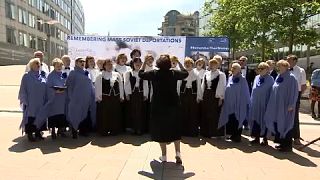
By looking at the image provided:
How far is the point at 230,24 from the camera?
36.8 metres

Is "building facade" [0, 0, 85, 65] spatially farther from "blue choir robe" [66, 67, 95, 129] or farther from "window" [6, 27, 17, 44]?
"blue choir robe" [66, 67, 95, 129]

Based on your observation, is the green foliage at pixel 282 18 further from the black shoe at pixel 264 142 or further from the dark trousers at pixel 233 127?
the black shoe at pixel 264 142

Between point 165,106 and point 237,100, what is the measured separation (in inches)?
109

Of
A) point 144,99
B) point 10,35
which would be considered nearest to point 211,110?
point 144,99

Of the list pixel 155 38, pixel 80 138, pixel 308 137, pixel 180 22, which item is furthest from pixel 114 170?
pixel 180 22

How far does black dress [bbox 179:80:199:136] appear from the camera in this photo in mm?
9586

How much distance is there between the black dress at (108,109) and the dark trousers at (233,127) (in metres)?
2.40

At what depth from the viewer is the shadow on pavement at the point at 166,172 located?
6504 millimetres

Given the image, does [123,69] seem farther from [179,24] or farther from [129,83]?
[179,24]

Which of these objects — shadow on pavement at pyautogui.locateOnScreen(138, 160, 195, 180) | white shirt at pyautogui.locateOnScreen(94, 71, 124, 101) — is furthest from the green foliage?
shadow on pavement at pyautogui.locateOnScreen(138, 160, 195, 180)

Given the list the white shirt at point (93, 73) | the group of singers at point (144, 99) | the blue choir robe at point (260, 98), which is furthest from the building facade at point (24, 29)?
the blue choir robe at point (260, 98)

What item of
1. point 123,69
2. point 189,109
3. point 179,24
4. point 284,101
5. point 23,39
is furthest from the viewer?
point 179,24

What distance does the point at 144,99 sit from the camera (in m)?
9.72

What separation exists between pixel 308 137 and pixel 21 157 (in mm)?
6491
